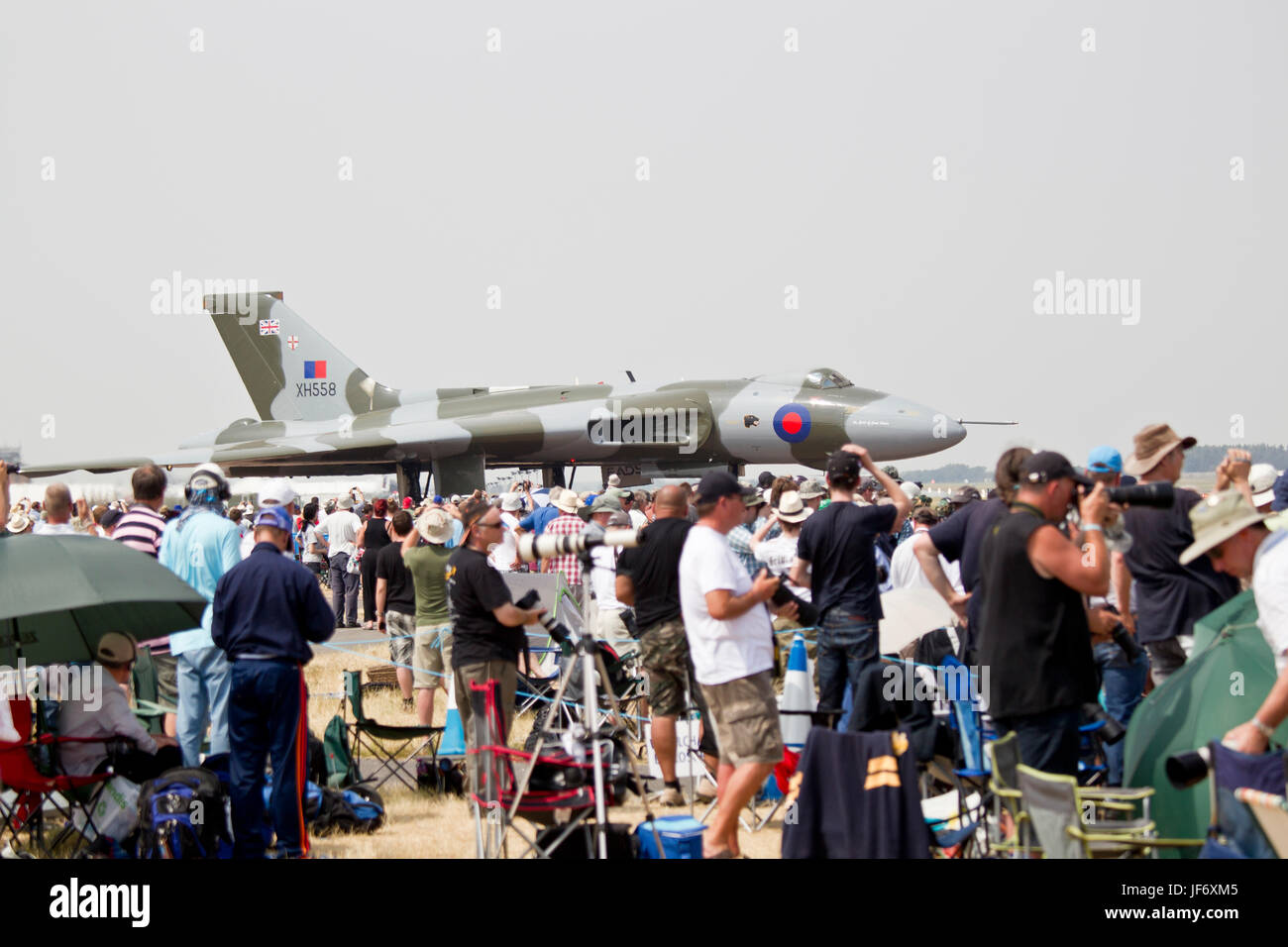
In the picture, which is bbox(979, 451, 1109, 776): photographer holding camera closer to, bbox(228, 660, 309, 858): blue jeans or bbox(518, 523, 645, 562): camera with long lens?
bbox(518, 523, 645, 562): camera with long lens

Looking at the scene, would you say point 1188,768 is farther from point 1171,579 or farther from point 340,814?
point 340,814

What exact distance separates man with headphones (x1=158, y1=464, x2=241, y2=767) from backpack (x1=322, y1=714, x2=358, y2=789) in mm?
686

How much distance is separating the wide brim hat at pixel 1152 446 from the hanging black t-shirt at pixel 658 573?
2.46m

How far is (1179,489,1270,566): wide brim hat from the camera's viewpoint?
457 centimetres

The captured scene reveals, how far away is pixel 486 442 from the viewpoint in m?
25.6

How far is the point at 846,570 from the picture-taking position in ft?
22.0

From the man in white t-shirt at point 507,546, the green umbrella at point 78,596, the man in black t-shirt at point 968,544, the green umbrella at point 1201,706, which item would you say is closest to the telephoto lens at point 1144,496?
the green umbrella at point 1201,706

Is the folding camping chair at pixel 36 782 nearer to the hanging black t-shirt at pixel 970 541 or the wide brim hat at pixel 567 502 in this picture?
the hanging black t-shirt at pixel 970 541

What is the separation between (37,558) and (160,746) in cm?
154

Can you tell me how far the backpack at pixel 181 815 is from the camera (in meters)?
5.60

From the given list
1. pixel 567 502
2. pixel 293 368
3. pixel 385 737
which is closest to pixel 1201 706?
pixel 385 737

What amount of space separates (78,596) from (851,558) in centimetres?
385
